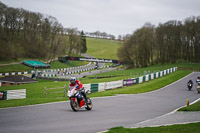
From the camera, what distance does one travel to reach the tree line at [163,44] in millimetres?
81875

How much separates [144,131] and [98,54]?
151 meters

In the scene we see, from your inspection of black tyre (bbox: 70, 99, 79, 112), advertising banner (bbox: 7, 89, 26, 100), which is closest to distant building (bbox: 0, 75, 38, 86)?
advertising banner (bbox: 7, 89, 26, 100)

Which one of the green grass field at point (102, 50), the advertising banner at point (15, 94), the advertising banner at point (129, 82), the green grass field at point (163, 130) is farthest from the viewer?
the green grass field at point (102, 50)

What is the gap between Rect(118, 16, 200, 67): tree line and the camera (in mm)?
81875

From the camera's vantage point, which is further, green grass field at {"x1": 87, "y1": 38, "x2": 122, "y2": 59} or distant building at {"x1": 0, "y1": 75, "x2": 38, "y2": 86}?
green grass field at {"x1": 87, "y1": 38, "x2": 122, "y2": 59}

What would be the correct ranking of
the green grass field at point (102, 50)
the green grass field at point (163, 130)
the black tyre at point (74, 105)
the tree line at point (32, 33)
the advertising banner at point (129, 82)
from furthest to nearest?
the green grass field at point (102, 50)
the tree line at point (32, 33)
the advertising banner at point (129, 82)
the black tyre at point (74, 105)
the green grass field at point (163, 130)

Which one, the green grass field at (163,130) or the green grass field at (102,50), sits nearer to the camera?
the green grass field at (163,130)

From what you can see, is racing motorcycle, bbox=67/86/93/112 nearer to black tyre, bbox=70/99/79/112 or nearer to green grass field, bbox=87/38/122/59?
black tyre, bbox=70/99/79/112

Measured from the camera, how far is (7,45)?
258 feet

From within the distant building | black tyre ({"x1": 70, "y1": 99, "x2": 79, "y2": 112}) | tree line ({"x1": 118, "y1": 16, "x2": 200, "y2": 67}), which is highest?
tree line ({"x1": 118, "y1": 16, "x2": 200, "y2": 67})

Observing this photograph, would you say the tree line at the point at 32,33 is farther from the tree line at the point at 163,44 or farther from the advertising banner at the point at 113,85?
the advertising banner at the point at 113,85

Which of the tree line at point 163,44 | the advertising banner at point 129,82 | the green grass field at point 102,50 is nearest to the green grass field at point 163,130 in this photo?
the advertising banner at point 129,82

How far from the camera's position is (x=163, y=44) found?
289 feet

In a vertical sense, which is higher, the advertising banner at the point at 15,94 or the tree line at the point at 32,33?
the tree line at the point at 32,33
